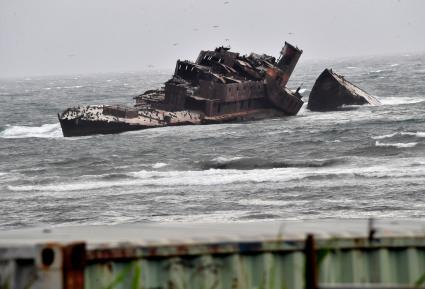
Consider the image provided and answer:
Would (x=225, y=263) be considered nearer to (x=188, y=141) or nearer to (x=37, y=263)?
(x=37, y=263)

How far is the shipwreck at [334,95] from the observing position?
277 feet

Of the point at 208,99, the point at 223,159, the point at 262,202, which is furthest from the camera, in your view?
the point at 208,99

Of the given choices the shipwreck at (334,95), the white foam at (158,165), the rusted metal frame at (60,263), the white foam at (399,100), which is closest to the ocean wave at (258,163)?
the white foam at (158,165)

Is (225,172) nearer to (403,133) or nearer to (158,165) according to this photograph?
(158,165)

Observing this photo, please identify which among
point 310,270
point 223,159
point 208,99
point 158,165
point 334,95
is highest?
point 310,270

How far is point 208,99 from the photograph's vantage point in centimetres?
7512

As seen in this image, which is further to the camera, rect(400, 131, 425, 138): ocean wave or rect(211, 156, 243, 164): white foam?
rect(400, 131, 425, 138): ocean wave

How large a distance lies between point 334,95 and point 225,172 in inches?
1543

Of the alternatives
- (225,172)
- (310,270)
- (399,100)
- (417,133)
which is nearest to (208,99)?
(417,133)

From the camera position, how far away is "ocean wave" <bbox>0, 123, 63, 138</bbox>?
262 feet

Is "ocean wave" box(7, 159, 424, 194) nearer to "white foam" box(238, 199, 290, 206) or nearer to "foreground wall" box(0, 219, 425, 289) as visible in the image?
"white foam" box(238, 199, 290, 206)

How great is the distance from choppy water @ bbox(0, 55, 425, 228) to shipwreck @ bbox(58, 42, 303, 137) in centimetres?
152

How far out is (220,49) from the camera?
3228 inches

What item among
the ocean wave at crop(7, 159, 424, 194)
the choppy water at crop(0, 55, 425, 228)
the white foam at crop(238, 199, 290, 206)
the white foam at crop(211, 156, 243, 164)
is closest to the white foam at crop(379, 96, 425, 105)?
the choppy water at crop(0, 55, 425, 228)
